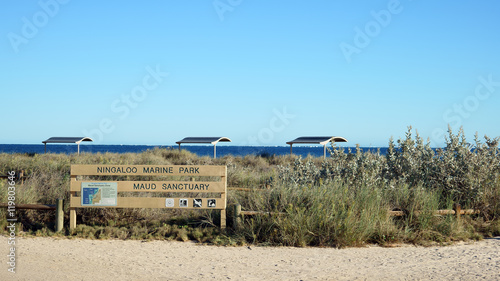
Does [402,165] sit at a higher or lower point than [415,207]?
higher

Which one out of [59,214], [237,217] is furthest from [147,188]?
[237,217]

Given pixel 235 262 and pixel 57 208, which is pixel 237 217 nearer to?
pixel 235 262

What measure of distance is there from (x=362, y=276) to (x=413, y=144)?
6.16 m

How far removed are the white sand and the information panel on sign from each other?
967 mm

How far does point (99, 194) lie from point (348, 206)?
500 cm

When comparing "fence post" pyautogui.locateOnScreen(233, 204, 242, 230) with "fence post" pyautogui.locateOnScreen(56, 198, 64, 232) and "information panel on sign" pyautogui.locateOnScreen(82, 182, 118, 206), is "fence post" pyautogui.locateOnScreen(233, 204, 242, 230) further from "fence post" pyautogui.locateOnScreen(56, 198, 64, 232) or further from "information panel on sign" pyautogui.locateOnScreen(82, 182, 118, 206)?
"fence post" pyautogui.locateOnScreen(56, 198, 64, 232)

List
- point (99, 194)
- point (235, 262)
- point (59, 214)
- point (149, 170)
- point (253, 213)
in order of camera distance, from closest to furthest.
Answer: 1. point (235, 262)
2. point (253, 213)
3. point (59, 214)
4. point (99, 194)
5. point (149, 170)

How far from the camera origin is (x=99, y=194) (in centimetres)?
878

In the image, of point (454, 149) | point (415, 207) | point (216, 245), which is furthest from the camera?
point (454, 149)

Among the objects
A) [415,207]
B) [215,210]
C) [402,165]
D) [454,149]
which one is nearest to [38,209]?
[215,210]

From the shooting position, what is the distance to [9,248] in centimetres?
732

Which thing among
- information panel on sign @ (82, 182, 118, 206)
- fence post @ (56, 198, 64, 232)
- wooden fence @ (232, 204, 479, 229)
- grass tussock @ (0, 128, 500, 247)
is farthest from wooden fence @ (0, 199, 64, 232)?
wooden fence @ (232, 204, 479, 229)

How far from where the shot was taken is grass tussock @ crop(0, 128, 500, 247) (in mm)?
7812

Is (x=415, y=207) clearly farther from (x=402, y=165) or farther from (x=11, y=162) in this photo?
(x=11, y=162)
